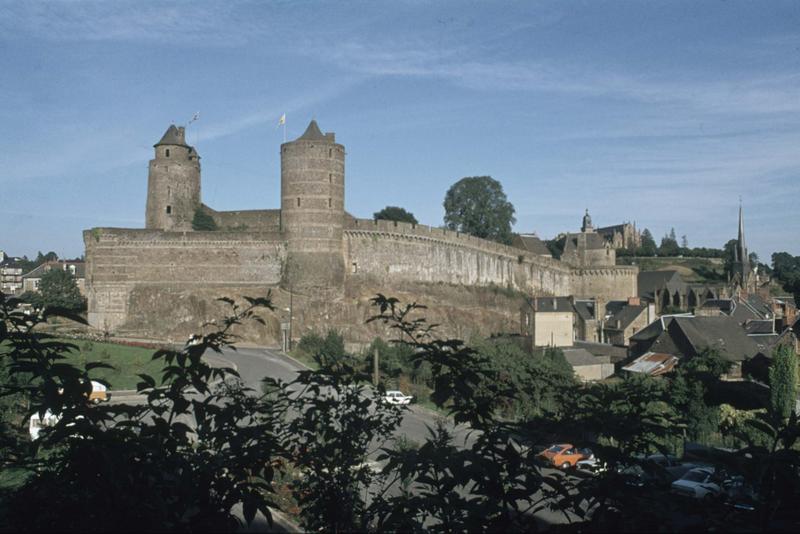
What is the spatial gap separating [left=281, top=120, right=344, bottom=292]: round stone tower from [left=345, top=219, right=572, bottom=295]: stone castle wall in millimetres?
2462

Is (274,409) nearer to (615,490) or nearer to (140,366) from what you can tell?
(615,490)

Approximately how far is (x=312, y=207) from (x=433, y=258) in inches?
471

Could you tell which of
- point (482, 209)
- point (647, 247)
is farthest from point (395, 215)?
point (647, 247)

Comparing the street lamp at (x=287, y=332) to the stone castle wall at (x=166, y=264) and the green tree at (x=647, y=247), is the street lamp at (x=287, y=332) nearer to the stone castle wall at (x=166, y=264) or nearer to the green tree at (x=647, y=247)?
the stone castle wall at (x=166, y=264)

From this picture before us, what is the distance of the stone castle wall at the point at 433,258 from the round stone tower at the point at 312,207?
96.9 inches

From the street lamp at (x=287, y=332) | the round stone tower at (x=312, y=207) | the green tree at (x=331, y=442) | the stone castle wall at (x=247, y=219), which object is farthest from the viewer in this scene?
the stone castle wall at (x=247, y=219)

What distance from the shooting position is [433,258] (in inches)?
1998

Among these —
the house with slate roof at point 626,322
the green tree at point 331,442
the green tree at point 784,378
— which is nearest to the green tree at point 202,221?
the house with slate roof at point 626,322

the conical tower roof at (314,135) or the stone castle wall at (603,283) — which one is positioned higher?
the conical tower roof at (314,135)

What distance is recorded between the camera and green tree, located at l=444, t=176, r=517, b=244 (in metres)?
72.4

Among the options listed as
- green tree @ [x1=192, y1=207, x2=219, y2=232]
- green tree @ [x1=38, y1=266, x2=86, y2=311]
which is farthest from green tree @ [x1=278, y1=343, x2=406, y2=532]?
green tree @ [x1=38, y1=266, x2=86, y2=311]

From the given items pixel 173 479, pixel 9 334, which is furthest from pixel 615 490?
pixel 9 334

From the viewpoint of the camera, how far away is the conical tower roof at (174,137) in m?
43.6

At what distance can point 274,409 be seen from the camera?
6.07 m
